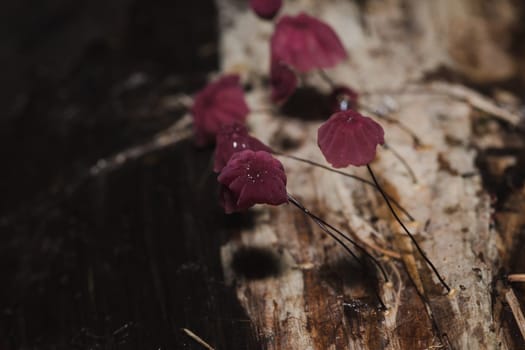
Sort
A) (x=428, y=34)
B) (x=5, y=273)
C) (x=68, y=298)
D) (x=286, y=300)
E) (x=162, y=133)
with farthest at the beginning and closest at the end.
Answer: (x=428, y=34), (x=162, y=133), (x=5, y=273), (x=68, y=298), (x=286, y=300)

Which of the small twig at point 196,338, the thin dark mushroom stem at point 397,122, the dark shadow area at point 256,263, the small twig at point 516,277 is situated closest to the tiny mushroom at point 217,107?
the dark shadow area at point 256,263

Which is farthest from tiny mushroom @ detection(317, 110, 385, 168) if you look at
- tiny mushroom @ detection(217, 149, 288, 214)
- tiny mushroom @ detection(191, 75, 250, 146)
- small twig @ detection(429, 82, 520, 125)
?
small twig @ detection(429, 82, 520, 125)

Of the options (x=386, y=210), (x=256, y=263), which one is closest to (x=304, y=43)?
(x=386, y=210)

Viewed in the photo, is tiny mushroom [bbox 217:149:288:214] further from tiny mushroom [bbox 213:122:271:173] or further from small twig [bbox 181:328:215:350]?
small twig [bbox 181:328:215:350]

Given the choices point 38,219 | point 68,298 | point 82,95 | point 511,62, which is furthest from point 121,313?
point 511,62

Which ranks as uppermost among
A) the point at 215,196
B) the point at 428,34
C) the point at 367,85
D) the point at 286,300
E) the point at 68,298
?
the point at 428,34

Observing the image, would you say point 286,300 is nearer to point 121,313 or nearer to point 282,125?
point 121,313

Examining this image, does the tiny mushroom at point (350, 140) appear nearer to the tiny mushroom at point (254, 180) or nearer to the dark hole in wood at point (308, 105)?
the tiny mushroom at point (254, 180)

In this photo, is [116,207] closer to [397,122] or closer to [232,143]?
[232,143]
